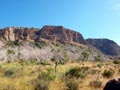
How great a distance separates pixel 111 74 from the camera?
2058cm

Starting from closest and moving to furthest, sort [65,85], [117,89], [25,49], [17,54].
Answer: [117,89], [65,85], [17,54], [25,49]

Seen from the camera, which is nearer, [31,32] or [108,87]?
[108,87]

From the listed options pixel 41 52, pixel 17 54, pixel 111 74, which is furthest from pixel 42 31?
pixel 111 74

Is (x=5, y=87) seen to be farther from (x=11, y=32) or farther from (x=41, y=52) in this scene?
(x=11, y=32)

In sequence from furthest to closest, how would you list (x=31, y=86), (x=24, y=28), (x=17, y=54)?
(x=24, y=28) → (x=17, y=54) → (x=31, y=86)

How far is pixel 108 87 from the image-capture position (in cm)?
1075

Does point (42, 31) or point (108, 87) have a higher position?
point (42, 31)

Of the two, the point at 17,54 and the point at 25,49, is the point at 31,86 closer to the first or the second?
the point at 17,54

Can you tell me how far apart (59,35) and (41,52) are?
85685mm

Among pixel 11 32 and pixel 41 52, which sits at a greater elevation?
pixel 11 32

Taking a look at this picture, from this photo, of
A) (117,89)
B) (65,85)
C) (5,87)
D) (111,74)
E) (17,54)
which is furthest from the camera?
(17,54)

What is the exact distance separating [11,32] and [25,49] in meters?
76.9

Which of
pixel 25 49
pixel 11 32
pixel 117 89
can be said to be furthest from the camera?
pixel 11 32

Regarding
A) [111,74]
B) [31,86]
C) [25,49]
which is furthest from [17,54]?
[31,86]
